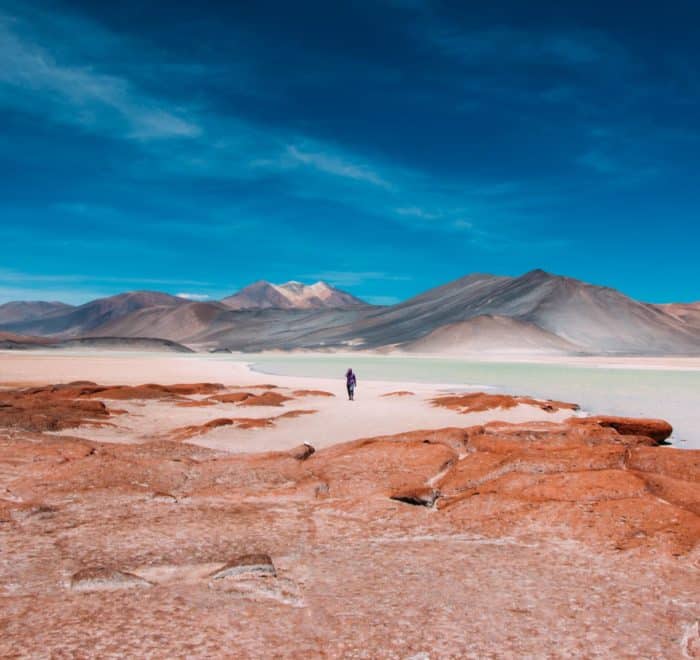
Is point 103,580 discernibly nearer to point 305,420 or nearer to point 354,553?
point 354,553

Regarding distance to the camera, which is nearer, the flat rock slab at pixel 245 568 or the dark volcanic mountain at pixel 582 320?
the flat rock slab at pixel 245 568

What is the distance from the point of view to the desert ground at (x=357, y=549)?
4262mm

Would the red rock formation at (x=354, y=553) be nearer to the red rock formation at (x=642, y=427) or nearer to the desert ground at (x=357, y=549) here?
the desert ground at (x=357, y=549)

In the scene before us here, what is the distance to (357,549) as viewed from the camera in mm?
6145

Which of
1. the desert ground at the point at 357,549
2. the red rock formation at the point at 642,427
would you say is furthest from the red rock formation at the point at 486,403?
the desert ground at the point at 357,549

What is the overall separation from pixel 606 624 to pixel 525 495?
2.98 metres

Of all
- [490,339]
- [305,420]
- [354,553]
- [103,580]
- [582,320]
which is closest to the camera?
[103,580]

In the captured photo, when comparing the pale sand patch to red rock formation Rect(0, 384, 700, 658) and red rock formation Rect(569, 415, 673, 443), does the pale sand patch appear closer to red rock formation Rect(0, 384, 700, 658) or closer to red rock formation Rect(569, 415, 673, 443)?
red rock formation Rect(569, 415, 673, 443)

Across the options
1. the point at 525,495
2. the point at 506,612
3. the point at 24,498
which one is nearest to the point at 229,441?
the point at 24,498

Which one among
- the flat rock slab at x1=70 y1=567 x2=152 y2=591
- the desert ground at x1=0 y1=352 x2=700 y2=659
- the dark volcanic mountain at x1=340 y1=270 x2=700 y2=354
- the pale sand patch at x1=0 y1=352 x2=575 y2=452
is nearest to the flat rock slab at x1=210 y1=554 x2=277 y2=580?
the desert ground at x1=0 y1=352 x2=700 y2=659

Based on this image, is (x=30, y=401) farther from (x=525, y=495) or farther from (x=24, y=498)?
(x=525, y=495)

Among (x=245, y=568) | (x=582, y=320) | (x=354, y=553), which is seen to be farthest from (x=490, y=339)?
(x=245, y=568)

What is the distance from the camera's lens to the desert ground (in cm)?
426

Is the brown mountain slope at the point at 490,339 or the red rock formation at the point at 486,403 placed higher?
the brown mountain slope at the point at 490,339
